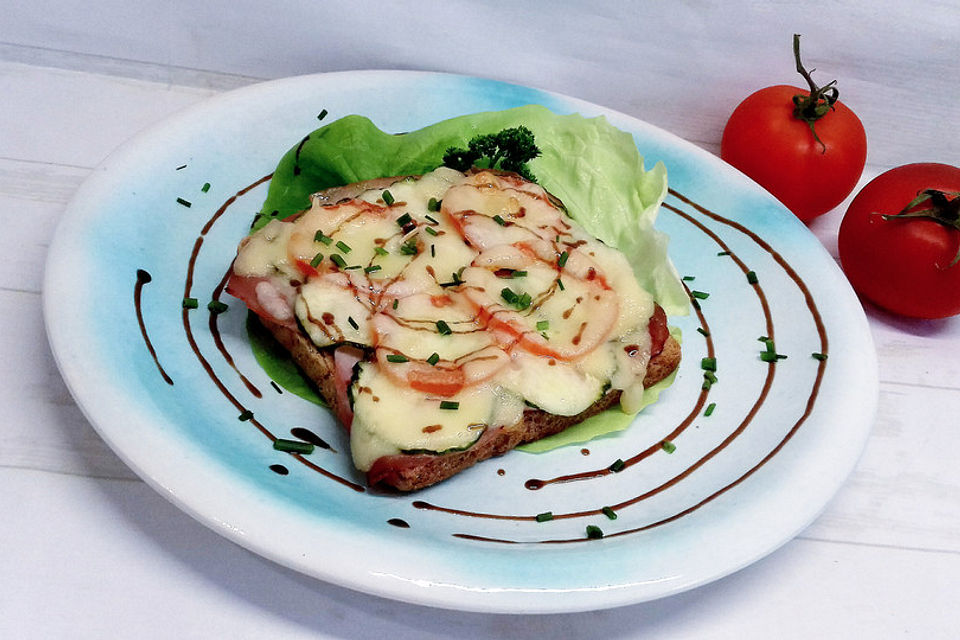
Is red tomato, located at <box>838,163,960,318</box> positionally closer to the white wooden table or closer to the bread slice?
the white wooden table

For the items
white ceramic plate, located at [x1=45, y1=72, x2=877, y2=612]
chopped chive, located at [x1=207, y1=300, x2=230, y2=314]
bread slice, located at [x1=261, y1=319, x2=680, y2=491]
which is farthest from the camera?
chopped chive, located at [x1=207, y1=300, x2=230, y2=314]

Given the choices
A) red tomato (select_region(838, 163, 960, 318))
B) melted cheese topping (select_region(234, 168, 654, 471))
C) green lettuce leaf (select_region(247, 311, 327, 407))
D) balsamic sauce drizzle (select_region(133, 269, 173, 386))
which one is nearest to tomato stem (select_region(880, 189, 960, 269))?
red tomato (select_region(838, 163, 960, 318))

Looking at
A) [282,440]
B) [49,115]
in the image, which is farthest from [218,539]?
[49,115]

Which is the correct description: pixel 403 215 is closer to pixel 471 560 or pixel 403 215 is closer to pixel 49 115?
pixel 471 560

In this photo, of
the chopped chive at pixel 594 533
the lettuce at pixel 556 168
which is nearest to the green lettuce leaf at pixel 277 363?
A: the lettuce at pixel 556 168

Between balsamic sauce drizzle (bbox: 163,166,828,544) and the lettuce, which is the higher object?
the lettuce

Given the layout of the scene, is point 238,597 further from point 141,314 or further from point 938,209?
point 938,209
